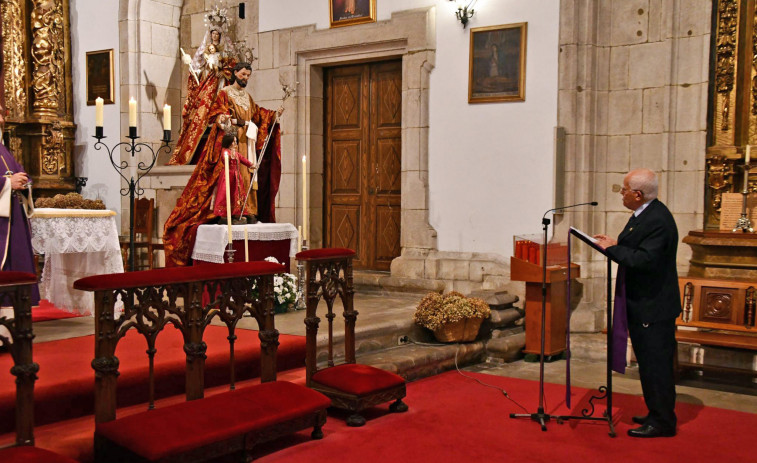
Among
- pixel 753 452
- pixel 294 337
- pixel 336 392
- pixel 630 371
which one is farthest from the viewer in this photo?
pixel 630 371

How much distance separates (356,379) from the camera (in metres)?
4.66

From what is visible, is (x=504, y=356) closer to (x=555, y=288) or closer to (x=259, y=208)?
(x=555, y=288)

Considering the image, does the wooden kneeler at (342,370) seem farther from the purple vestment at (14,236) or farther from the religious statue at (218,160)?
the religious statue at (218,160)

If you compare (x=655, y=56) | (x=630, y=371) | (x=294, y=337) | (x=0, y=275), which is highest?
(x=655, y=56)

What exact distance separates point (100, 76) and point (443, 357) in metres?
6.46

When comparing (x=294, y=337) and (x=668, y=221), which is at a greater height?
(x=668, y=221)

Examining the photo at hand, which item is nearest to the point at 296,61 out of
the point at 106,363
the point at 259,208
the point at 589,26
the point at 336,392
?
the point at 259,208

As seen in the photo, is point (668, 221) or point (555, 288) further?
point (555, 288)

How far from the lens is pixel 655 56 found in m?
7.04

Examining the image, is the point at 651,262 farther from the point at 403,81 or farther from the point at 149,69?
the point at 149,69

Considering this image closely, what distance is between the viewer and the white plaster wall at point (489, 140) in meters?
7.34

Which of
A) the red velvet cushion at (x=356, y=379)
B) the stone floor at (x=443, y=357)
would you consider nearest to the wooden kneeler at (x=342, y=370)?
the red velvet cushion at (x=356, y=379)

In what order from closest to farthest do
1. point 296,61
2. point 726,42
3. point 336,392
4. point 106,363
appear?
point 106,363 < point 336,392 < point 726,42 < point 296,61

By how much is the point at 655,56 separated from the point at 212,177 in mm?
4249
